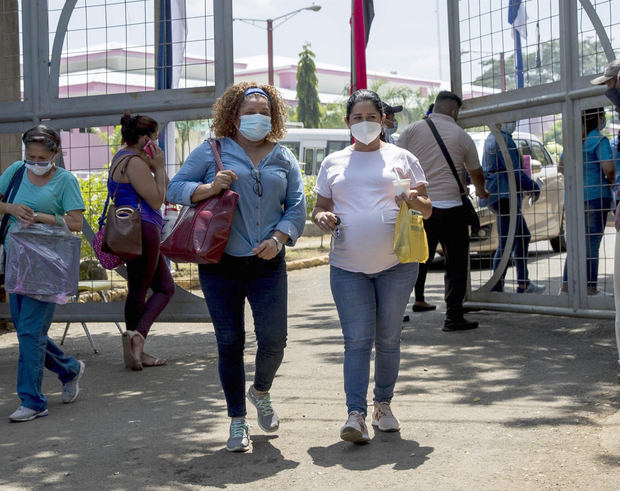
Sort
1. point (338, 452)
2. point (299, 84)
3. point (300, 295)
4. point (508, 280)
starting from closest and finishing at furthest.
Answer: point (338, 452) → point (508, 280) → point (300, 295) → point (299, 84)

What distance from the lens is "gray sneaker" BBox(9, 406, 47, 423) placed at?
5.83 m

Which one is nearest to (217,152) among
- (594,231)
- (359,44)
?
(594,231)

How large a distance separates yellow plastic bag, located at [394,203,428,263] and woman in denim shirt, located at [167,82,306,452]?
50 centimetres

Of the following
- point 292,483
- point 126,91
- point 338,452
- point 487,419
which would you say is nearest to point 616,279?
point 487,419

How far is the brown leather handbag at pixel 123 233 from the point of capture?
6.98m

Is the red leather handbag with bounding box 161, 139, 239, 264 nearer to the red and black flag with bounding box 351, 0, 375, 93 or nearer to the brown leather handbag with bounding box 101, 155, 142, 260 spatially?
the brown leather handbag with bounding box 101, 155, 142, 260

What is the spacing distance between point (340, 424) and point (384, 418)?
13.6 inches

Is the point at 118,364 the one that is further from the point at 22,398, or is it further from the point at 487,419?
the point at 487,419

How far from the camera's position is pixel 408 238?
497 centimetres

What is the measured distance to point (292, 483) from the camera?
14.6 feet

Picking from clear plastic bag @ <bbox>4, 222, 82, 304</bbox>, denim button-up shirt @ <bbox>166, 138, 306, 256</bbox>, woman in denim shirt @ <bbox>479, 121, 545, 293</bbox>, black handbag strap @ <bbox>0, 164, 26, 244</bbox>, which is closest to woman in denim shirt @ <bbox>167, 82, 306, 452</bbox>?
denim button-up shirt @ <bbox>166, 138, 306, 256</bbox>

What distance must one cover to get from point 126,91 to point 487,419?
4520 mm

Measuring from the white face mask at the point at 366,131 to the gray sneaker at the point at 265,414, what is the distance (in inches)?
55.9

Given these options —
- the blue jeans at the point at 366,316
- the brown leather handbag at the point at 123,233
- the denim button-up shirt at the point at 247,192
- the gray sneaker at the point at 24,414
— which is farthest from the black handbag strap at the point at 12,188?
the blue jeans at the point at 366,316
